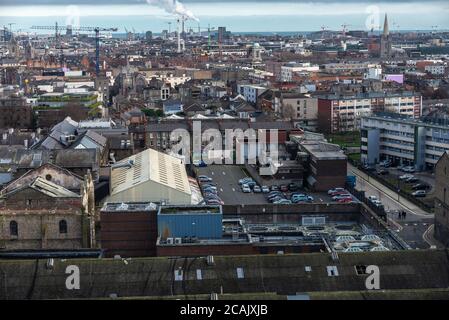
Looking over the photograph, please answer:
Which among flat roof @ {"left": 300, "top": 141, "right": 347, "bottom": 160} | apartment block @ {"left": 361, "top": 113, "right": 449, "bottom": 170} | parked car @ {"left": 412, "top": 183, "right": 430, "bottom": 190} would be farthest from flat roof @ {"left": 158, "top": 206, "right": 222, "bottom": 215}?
apartment block @ {"left": 361, "top": 113, "right": 449, "bottom": 170}

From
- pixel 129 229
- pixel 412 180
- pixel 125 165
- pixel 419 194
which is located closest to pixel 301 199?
pixel 419 194

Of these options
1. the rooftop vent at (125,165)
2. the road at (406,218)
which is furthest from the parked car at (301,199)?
the rooftop vent at (125,165)

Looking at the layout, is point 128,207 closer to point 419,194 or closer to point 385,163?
point 419,194

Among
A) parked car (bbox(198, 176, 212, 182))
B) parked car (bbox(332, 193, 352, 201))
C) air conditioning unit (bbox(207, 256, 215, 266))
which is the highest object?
air conditioning unit (bbox(207, 256, 215, 266))

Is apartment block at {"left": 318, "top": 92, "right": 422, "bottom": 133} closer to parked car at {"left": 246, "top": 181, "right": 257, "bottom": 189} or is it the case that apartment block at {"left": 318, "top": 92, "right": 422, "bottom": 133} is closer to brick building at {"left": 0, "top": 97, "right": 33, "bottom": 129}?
parked car at {"left": 246, "top": 181, "right": 257, "bottom": 189}

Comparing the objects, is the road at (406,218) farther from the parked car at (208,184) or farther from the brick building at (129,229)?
the brick building at (129,229)

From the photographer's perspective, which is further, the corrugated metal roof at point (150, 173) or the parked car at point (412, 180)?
the parked car at point (412, 180)
